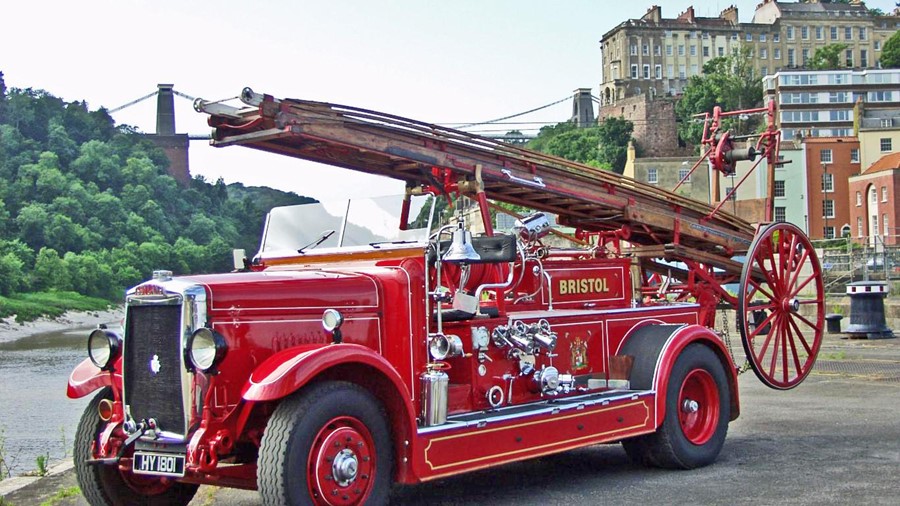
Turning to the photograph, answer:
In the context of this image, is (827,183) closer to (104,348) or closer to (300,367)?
(104,348)

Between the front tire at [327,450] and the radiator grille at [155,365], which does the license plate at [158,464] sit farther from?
the front tire at [327,450]

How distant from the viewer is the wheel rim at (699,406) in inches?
409

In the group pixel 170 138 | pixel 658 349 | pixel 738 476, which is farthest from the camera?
pixel 170 138

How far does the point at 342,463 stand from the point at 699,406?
4.41m

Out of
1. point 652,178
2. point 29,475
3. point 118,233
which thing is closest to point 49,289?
point 118,233

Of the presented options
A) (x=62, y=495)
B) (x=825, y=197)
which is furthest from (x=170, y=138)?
(x=62, y=495)

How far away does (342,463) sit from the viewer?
738 cm

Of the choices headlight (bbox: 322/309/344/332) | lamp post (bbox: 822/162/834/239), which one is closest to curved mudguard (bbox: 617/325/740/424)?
headlight (bbox: 322/309/344/332)

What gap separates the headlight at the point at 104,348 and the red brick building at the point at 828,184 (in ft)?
290

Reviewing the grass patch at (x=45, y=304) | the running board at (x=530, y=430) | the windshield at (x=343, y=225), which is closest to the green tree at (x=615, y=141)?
the grass patch at (x=45, y=304)

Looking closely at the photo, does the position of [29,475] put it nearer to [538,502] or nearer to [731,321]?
[538,502]

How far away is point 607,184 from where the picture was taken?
1134 cm

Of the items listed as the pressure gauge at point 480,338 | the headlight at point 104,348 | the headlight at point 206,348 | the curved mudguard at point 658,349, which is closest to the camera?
the headlight at point 206,348

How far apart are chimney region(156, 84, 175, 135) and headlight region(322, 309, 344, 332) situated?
152333mm
